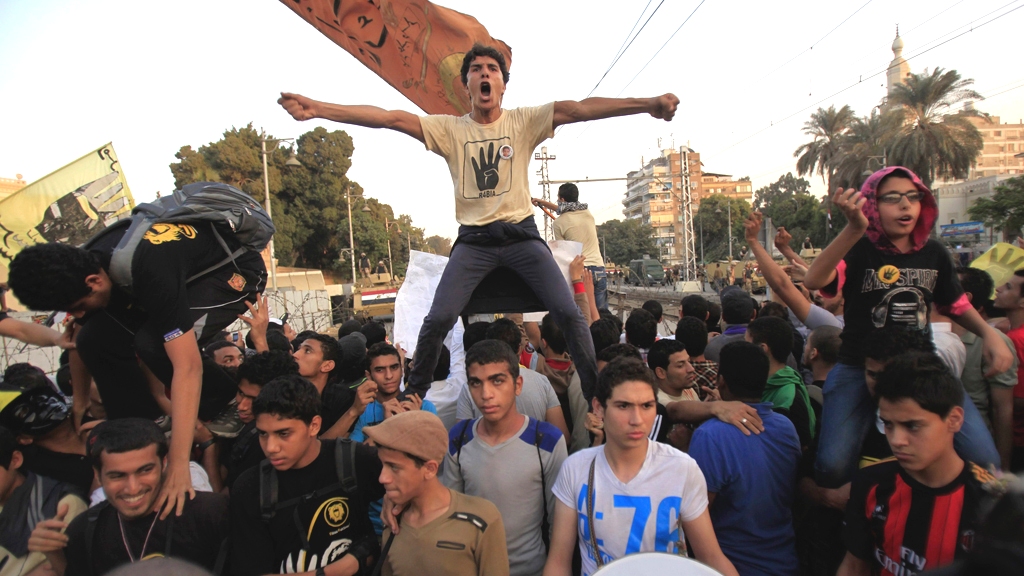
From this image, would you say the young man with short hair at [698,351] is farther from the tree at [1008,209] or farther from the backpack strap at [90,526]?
the tree at [1008,209]

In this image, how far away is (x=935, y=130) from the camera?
106ft

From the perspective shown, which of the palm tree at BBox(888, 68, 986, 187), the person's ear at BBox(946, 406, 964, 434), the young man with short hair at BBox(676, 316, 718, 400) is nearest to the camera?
the person's ear at BBox(946, 406, 964, 434)

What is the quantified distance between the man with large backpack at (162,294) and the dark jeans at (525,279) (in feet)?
3.65

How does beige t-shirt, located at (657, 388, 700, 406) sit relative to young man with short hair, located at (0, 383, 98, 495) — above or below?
below

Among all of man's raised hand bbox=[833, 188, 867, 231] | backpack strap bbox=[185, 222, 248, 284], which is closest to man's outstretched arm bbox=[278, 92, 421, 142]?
backpack strap bbox=[185, 222, 248, 284]

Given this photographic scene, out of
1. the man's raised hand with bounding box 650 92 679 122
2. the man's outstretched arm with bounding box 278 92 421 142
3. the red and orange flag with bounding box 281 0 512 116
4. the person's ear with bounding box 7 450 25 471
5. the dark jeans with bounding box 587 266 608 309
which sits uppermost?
the red and orange flag with bounding box 281 0 512 116

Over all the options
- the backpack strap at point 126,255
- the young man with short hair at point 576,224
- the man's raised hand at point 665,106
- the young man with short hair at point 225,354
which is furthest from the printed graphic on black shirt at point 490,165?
the young man with short hair at point 576,224

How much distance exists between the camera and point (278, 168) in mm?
40938

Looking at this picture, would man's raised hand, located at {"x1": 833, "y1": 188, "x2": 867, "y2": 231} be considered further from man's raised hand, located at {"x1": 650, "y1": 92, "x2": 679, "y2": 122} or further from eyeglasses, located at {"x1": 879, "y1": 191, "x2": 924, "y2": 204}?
man's raised hand, located at {"x1": 650, "y1": 92, "x2": 679, "y2": 122}

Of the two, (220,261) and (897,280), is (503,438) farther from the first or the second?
(897,280)

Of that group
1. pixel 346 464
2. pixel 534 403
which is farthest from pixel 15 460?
pixel 534 403

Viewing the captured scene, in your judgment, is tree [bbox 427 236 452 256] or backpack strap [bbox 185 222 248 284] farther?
tree [bbox 427 236 452 256]

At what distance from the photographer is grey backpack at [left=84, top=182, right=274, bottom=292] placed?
2.78 m

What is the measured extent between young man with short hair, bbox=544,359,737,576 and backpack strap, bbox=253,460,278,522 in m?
1.24
